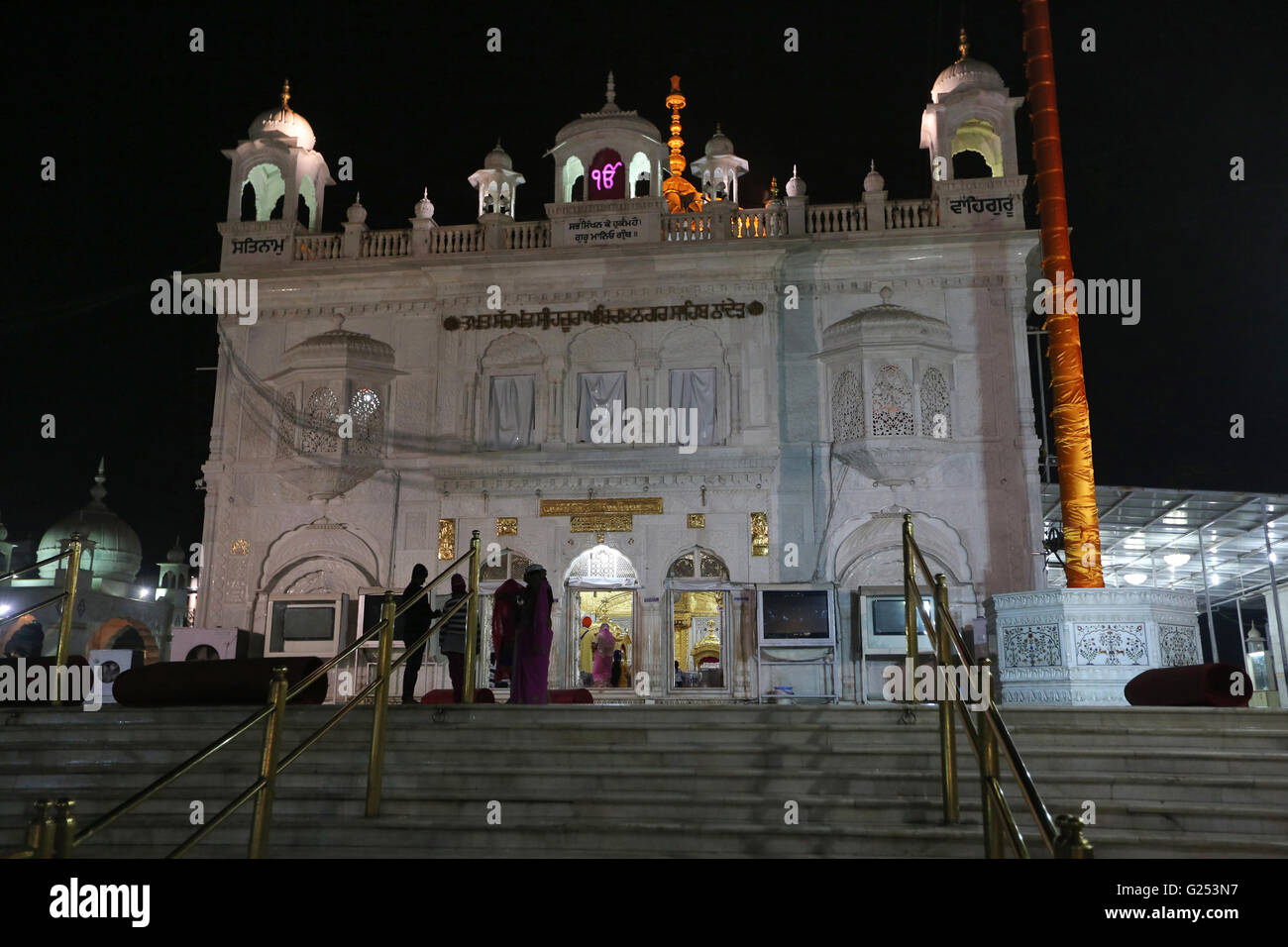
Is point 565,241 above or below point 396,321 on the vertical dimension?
above

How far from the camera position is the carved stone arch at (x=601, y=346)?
18.8 metres

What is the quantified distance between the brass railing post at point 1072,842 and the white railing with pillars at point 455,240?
Result: 17.1 metres

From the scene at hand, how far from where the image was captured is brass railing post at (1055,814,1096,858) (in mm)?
4039

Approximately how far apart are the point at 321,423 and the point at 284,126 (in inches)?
240

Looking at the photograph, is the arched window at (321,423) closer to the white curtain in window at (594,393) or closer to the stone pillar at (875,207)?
the white curtain in window at (594,393)

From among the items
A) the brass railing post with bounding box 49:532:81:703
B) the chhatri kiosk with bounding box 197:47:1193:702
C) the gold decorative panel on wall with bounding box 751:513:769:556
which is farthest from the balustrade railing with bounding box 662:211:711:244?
the brass railing post with bounding box 49:532:81:703

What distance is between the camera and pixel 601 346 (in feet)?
62.1

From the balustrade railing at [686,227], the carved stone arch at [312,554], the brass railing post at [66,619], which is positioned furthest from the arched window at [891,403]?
the brass railing post at [66,619]

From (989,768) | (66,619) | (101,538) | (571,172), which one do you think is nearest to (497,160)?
(571,172)

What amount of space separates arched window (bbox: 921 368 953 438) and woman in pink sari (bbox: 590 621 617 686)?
7.37 meters

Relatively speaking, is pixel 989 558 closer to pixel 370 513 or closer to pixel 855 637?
pixel 855 637

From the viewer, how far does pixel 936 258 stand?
18.5 metres

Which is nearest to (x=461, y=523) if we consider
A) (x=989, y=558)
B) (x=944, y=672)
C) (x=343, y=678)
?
(x=343, y=678)

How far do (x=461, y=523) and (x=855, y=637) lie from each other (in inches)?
266
